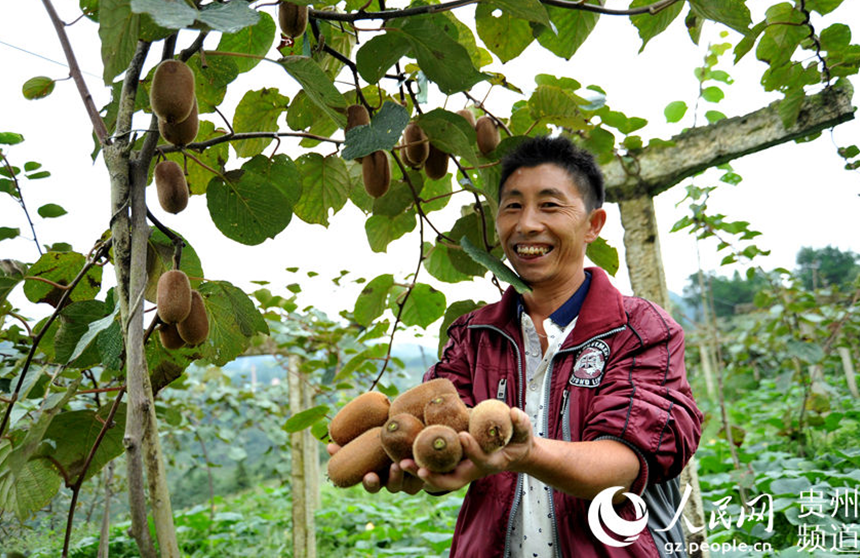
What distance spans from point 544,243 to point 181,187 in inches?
23.3

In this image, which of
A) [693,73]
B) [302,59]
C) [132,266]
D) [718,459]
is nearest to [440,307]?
[302,59]

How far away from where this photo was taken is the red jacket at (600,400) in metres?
1.00

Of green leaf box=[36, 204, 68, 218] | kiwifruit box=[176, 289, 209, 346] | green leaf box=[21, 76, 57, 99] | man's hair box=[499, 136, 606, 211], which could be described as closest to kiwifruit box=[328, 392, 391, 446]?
kiwifruit box=[176, 289, 209, 346]

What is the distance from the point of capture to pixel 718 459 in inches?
162

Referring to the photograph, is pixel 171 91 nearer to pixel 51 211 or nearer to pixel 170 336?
pixel 170 336

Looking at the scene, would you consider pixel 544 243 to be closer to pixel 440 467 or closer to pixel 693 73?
pixel 440 467

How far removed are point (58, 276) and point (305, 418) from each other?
20.8 inches

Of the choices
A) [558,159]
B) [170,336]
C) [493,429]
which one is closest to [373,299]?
[558,159]

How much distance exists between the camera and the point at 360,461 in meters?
0.86

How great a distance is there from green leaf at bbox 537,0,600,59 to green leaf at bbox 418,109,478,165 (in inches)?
8.9

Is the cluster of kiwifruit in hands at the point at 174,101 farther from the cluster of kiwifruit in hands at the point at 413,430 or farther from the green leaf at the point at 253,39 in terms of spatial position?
the cluster of kiwifruit in hands at the point at 413,430

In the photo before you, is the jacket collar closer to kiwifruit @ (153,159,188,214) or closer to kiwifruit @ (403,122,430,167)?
kiwifruit @ (403,122,430,167)

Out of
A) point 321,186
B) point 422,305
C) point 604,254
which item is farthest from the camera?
point 422,305

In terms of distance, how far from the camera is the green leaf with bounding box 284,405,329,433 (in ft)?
4.61
